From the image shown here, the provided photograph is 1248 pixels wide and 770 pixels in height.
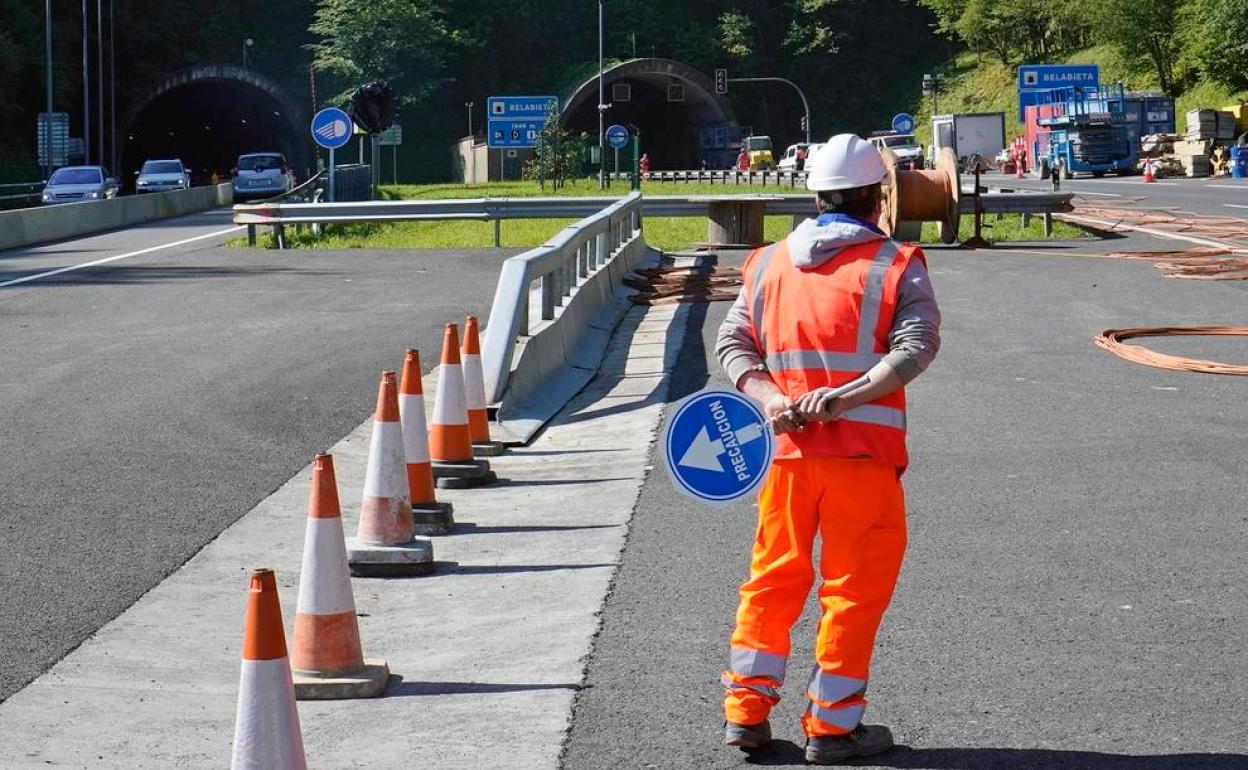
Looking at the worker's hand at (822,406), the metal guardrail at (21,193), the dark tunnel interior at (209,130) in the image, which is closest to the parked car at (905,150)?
the dark tunnel interior at (209,130)

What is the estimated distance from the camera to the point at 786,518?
5590 mm

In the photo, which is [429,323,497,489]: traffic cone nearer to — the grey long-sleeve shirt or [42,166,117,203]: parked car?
the grey long-sleeve shirt

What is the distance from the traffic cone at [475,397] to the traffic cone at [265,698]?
6.19 meters

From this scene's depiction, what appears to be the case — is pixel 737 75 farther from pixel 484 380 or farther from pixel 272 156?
pixel 484 380

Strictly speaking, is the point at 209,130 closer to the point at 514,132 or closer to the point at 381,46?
the point at 381,46

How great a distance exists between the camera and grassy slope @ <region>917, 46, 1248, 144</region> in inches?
3194

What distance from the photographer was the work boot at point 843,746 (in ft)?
17.8

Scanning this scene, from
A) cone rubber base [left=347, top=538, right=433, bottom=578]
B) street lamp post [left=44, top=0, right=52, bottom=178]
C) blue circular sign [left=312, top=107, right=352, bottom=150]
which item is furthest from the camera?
street lamp post [left=44, top=0, right=52, bottom=178]

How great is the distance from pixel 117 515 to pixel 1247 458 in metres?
5.97

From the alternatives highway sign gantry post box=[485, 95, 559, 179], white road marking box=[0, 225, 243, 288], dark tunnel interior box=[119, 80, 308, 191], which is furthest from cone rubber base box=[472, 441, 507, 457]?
dark tunnel interior box=[119, 80, 308, 191]

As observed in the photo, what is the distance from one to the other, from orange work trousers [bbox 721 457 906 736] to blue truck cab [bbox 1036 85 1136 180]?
63.0 m

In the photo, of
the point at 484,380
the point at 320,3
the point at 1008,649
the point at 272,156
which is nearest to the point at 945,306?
the point at 484,380

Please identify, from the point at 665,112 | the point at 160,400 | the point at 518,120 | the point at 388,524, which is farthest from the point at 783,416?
the point at 665,112

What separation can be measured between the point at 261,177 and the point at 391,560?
54.4 metres
